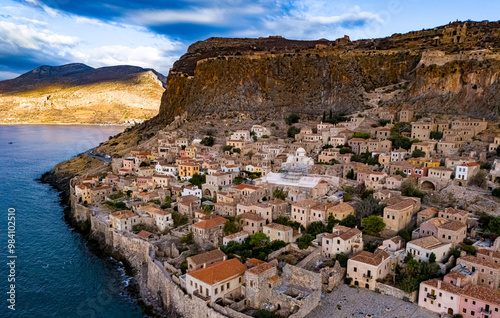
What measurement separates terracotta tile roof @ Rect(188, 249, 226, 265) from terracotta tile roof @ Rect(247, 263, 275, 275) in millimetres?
3363

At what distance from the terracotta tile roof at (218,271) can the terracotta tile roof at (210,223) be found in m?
5.94

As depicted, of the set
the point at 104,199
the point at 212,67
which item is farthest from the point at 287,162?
the point at 212,67

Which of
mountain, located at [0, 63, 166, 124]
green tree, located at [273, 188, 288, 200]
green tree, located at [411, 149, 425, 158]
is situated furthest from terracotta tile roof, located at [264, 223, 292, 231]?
mountain, located at [0, 63, 166, 124]

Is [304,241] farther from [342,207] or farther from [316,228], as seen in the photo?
[342,207]

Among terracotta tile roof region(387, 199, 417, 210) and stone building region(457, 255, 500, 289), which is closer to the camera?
stone building region(457, 255, 500, 289)

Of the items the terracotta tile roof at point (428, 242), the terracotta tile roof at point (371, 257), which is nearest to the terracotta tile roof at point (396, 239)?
the terracotta tile roof at point (428, 242)

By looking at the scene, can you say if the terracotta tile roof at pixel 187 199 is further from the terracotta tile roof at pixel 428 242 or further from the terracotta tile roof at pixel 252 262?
the terracotta tile roof at pixel 428 242

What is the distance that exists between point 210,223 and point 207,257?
5.03 metres

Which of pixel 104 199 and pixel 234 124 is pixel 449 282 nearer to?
pixel 104 199

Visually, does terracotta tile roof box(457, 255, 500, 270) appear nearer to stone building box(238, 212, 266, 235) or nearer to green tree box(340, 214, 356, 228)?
green tree box(340, 214, 356, 228)

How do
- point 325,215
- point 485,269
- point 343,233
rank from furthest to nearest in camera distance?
point 325,215
point 343,233
point 485,269

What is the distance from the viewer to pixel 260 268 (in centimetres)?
1950

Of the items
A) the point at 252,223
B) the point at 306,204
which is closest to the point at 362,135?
the point at 306,204

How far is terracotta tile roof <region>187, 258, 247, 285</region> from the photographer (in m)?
19.1
